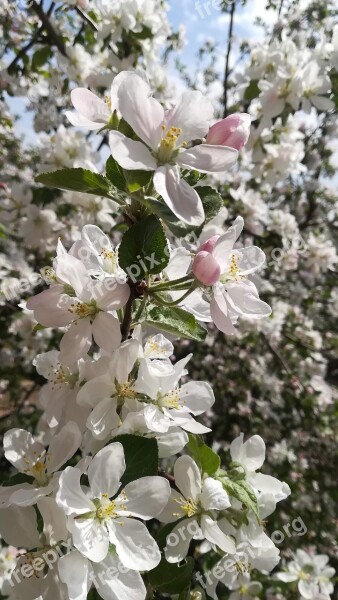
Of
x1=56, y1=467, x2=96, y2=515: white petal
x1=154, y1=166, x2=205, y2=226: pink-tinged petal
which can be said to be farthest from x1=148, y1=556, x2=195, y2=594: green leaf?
x1=154, y1=166, x2=205, y2=226: pink-tinged petal

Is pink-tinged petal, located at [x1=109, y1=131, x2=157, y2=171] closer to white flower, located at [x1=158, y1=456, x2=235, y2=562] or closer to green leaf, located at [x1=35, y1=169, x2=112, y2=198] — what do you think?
green leaf, located at [x1=35, y1=169, x2=112, y2=198]

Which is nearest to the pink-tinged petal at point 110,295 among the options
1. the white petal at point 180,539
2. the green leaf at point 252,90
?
the white petal at point 180,539

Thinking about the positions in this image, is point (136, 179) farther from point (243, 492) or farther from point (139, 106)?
point (243, 492)

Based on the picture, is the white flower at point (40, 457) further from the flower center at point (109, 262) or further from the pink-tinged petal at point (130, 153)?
the pink-tinged petal at point (130, 153)

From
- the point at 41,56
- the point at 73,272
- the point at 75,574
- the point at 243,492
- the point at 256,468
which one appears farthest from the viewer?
the point at 41,56

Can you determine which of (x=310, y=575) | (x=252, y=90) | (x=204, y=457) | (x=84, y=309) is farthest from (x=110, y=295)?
(x=310, y=575)

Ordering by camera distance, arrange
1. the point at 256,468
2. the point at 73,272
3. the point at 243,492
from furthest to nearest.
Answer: the point at 256,468, the point at 243,492, the point at 73,272
